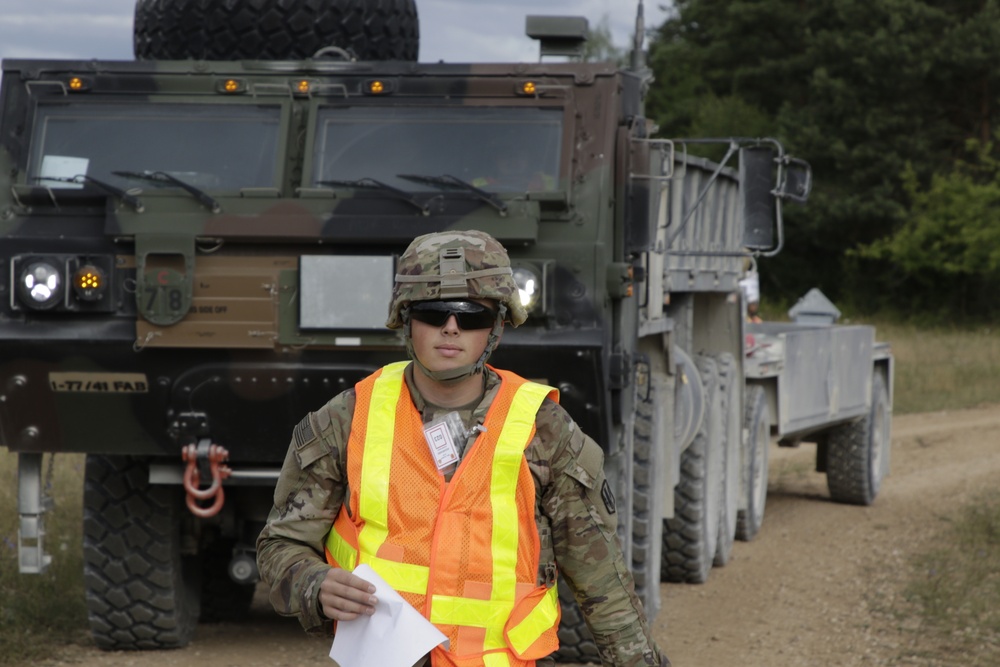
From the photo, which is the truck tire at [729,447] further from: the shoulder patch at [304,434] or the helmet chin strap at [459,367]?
the shoulder patch at [304,434]

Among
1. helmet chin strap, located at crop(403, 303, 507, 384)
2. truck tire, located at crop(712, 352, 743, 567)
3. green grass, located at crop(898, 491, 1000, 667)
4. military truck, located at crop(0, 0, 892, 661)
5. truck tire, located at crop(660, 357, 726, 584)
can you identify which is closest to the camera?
helmet chin strap, located at crop(403, 303, 507, 384)

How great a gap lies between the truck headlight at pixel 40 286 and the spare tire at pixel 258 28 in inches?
52.4

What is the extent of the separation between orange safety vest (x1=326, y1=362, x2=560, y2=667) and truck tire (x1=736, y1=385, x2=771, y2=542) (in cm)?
777

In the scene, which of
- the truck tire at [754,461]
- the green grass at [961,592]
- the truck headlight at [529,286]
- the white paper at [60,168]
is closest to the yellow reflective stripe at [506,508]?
the truck headlight at [529,286]

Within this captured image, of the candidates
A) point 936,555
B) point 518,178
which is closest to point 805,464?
point 936,555

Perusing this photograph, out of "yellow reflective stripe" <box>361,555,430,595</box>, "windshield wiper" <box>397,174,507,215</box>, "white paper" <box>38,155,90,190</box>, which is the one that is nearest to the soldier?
"yellow reflective stripe" <box>361,555,430,595</box>

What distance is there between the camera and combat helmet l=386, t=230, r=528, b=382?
3.30 metres

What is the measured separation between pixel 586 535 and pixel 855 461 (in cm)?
976

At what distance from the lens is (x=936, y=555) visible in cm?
1030

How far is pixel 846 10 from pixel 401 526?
113 ft

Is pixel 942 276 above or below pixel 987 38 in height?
below

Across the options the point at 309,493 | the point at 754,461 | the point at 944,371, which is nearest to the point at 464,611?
the point at 309,493

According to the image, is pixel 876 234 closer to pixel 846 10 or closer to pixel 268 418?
pixel 846 10

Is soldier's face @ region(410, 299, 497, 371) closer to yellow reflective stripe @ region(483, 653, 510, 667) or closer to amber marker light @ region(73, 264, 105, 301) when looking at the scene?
yellow reflective stripe @ region(483, 653, 510, 667)
